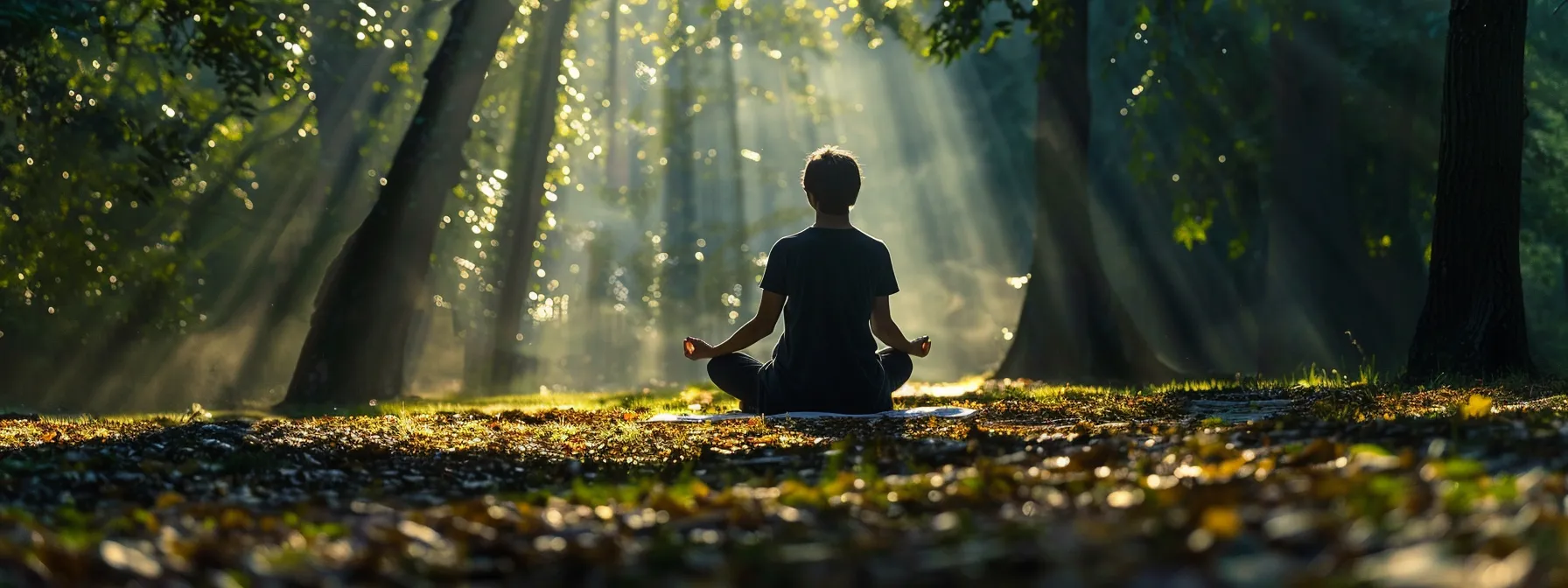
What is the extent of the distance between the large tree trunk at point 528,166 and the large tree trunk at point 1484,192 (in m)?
18.1

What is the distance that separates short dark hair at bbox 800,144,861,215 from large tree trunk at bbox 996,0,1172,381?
1000cm

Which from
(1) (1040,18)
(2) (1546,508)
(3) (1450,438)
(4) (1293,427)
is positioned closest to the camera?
(2) (1546,508)

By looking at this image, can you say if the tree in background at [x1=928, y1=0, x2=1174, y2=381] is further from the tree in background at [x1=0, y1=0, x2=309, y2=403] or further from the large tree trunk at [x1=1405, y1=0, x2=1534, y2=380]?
the tree in background at [x1=0, y1=0, x2=309, y2=403]

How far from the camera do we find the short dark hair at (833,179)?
30.4 feet

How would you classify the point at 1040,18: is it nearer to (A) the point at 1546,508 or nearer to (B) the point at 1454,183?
(B) the point at 1454,183

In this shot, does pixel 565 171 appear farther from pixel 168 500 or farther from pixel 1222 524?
pixel 1222 524

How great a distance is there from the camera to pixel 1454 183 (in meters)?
11.2

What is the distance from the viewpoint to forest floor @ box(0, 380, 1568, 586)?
302 cm

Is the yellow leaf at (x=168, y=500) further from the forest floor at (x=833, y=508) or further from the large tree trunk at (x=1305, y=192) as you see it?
the large tree trunk at (x=1305, y=192)

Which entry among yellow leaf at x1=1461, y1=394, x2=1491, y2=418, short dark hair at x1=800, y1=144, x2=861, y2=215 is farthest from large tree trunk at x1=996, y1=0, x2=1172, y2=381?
yellow leaf at x1=1461, y1=394, x2=1491, y2=418

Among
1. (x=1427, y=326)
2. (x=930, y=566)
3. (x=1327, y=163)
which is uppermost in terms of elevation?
(x=1327, y=163)

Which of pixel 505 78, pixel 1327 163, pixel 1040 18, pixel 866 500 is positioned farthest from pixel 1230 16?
pixel 866 500

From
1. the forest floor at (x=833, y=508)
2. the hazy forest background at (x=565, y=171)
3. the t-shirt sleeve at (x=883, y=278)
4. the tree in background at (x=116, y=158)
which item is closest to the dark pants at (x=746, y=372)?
the t-shirt sleeve at (x=883, y=278)

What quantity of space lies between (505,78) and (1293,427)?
25396 millimetres
